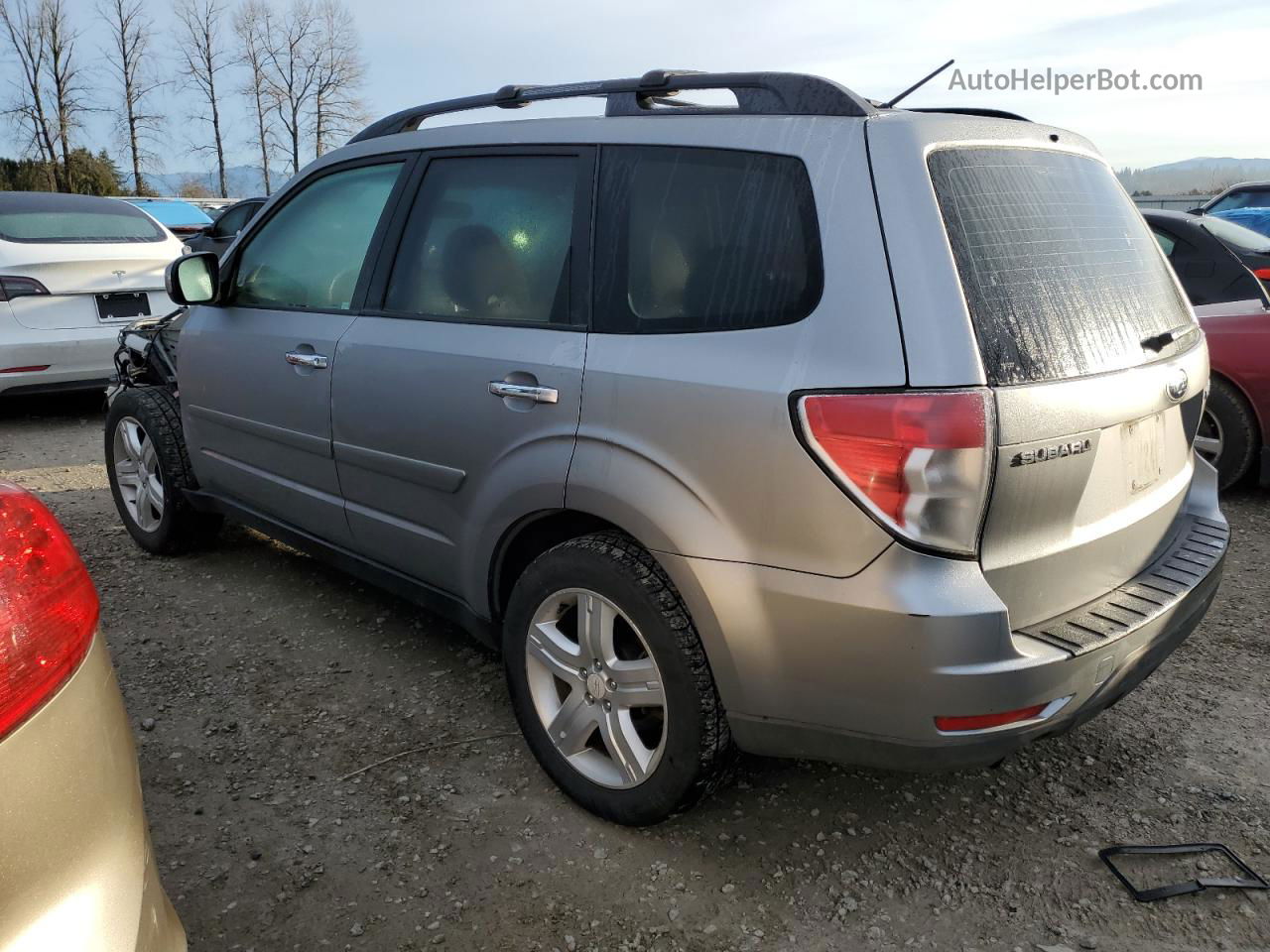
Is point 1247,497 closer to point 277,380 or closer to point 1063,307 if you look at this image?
point 1063,307

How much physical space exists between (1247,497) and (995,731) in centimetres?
429

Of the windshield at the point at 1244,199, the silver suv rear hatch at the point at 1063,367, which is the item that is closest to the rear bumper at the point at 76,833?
the silver suv rear hatch at the point at 1063,367

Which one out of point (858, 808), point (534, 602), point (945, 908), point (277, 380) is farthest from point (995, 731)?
point (277, 380)

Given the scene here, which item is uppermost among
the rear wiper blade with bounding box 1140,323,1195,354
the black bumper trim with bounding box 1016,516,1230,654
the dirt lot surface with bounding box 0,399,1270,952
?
the rear wiper blade with bounding box 1140,323,1195,354

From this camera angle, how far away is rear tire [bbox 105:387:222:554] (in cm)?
430

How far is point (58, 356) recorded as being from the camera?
22.1ft

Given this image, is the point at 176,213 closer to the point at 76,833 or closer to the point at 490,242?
Answer: the point at 490,242

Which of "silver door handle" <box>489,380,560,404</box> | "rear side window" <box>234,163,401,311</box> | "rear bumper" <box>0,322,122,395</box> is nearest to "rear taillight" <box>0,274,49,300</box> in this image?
"rear bumper" <box>0,322,122,395</box>

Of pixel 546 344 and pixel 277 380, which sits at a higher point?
pixel 546 344

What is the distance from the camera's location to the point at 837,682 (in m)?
2.05

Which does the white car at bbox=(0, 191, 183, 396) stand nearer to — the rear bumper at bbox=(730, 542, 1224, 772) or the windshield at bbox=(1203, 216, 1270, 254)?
the rear bumper at bbox=(730, 542, 1224, 772)

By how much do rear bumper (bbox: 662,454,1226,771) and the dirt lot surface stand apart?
0.43m

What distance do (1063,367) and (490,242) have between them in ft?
5.20

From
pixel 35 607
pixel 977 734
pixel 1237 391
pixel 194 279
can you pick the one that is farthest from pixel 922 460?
pixel 1237 391
